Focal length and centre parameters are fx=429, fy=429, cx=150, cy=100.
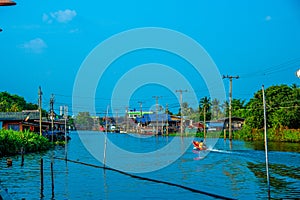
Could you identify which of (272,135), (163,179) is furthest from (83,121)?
(163,179)

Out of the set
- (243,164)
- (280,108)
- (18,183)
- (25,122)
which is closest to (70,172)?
(18,183)

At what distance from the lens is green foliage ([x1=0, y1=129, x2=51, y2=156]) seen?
34.2m

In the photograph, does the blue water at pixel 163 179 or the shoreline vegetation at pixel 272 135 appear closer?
the blue water at pixel 163 179

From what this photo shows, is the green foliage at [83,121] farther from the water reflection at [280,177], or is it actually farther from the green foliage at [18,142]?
the water reflection at [280,177]

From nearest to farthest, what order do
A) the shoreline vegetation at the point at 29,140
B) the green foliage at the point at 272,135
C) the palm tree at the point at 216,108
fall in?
the shoreline vegetation at the point at 29,140 → the green foliage at the point at 272,135 → the palm tree at the point at 216,108

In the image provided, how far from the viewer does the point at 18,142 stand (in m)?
36.5

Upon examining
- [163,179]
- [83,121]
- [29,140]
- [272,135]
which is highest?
[83,121]

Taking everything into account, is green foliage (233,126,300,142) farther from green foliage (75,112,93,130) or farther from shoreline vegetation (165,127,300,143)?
green foliage (75,112,93,130)

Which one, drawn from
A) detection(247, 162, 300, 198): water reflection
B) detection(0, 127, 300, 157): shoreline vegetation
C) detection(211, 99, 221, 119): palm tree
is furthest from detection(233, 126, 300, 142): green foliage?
detection(211, 99, 221, 119): palm tree

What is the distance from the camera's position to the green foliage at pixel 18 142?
1347 inches

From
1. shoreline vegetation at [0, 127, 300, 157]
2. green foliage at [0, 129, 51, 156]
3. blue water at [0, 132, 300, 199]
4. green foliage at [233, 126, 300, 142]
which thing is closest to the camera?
blue water at [0, 132, 300, 199]

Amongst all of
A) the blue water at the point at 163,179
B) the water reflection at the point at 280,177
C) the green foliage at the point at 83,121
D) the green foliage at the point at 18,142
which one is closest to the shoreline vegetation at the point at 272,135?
the blue water at the point at 163,179

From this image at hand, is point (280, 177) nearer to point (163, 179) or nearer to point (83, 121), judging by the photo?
point (163, 179)

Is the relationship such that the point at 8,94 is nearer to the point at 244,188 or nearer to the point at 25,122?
the point at 25,122
